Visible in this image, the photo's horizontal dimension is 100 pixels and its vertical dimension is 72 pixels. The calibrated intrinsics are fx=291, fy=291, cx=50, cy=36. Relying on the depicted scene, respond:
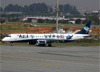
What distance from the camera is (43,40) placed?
186 ft

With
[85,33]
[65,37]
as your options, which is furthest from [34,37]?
[85,33]
